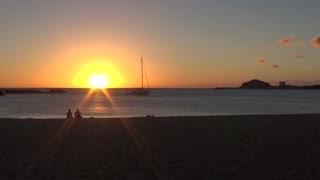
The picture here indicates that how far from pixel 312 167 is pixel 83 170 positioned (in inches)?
180

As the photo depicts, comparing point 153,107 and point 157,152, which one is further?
point 153,107

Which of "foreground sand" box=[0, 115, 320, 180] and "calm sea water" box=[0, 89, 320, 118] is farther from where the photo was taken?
"calm sea water" box=[0, 89, 320, 118]

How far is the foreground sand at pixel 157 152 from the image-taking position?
8.44 meters

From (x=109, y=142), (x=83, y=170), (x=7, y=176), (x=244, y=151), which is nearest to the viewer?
(x=7, y=176)

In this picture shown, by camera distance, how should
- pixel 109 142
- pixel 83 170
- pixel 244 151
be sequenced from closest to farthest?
pixel 83 170, pixel 244 151, pixel 109 142

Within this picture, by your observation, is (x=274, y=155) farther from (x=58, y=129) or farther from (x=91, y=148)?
(x=58, y=129)

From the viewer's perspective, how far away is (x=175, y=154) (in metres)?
10.5

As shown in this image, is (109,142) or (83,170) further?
(109,142)

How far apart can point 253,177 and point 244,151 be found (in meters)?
2.93

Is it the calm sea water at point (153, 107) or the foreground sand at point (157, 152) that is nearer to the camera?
the foreground sand at point (157, 152)

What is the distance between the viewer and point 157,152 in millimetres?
10852

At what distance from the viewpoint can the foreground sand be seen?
8.44 metres

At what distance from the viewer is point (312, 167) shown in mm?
8961

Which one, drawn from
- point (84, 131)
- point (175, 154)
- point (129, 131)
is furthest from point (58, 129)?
point (175, 154)
